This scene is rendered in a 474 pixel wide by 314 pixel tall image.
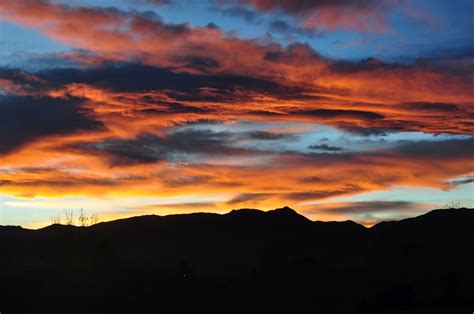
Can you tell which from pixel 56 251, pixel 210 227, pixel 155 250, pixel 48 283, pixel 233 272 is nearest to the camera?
pixel 48 283

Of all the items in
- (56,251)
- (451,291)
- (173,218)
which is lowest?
(451,291)

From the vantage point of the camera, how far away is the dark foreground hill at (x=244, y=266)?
58.4m

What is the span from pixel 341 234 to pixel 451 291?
62085mm

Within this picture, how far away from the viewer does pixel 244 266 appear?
351 feet

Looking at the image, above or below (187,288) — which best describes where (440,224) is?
above

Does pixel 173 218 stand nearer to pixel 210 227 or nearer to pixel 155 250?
pixel 210 227

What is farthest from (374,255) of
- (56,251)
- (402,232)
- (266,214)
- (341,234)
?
(56,251)

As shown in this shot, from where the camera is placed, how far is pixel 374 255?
98.1 meters

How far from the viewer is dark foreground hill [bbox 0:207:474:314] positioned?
5841 centimetres

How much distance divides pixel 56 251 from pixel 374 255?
47.4 metres

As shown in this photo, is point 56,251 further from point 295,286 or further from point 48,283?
point 295,286

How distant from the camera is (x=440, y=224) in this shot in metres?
107

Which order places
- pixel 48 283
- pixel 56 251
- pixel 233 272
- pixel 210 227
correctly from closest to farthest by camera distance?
pixel 48 283, pixel 56 251, pixel 233 272, pixel 210 227

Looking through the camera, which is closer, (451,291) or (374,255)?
(451,291)
